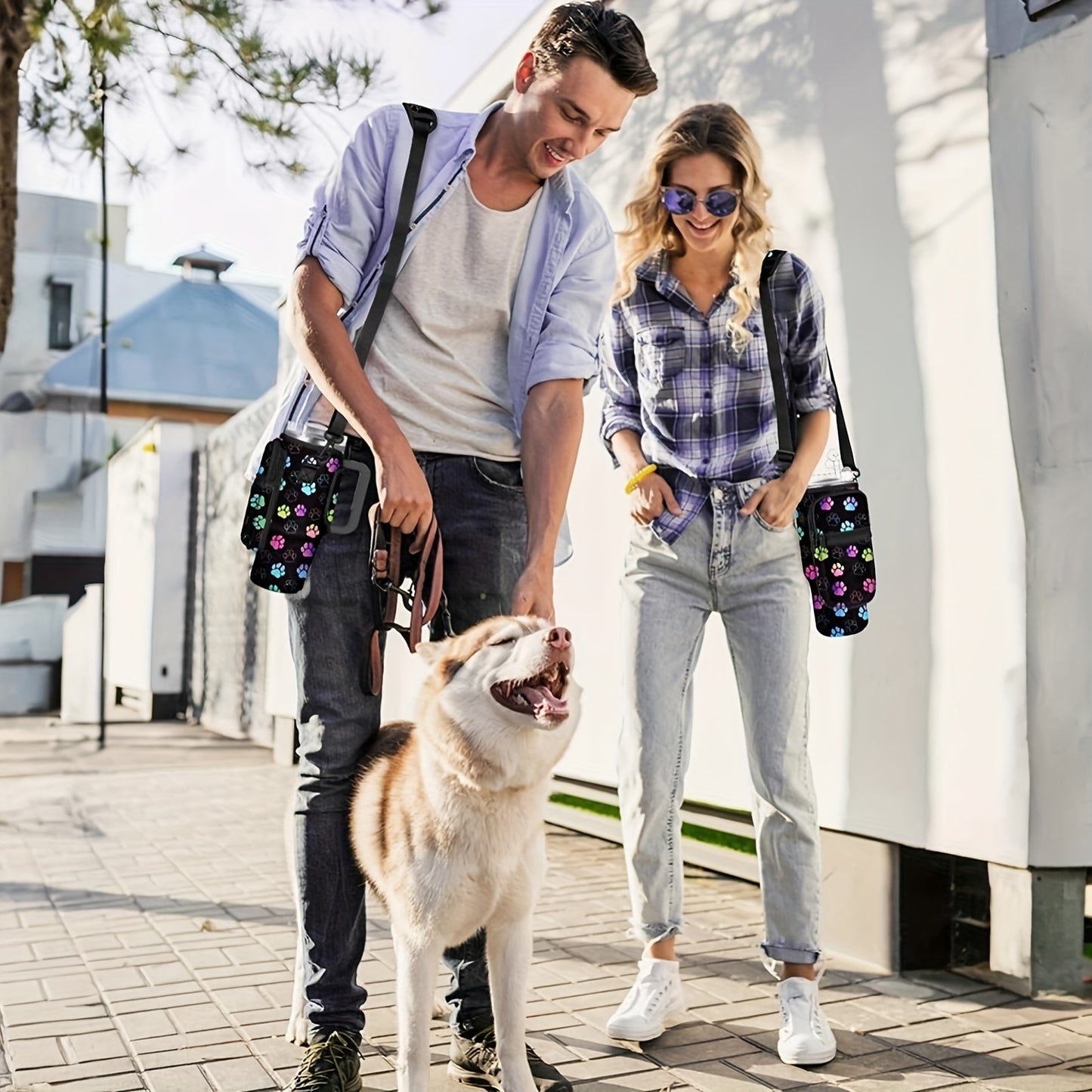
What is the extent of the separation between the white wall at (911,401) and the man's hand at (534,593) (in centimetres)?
163

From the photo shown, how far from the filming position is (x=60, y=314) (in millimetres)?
14570

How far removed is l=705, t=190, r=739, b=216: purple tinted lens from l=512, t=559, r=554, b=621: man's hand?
111cm

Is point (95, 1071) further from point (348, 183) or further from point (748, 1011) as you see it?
point (348, 183)

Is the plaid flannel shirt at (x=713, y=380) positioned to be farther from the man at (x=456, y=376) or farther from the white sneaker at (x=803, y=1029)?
the white sneaker at (x=803, y=1029)

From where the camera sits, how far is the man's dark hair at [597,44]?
2393 mm

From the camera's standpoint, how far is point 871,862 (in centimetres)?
378

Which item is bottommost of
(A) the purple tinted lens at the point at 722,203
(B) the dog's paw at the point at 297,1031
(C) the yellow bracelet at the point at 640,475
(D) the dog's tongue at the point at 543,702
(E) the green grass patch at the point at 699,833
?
(E) the green grass patch at the point at 699,833

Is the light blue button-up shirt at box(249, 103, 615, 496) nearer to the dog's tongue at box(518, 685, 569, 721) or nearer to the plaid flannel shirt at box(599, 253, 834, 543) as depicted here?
the plaid flannel shirt at box(599, 253, 834, 543)

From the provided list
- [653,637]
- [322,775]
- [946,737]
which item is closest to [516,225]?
[653,637]

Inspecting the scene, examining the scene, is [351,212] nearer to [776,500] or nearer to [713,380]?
[713,380]

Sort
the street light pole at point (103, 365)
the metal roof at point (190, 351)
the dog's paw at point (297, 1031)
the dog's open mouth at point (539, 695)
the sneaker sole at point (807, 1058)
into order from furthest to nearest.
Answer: the metal roof at point (190, 351), the street light pole at point (103, 365), the dog's paw at point (297, 1031), the sneaker sole at point (807, 1058), the dog's open mouth at point (539, 695)

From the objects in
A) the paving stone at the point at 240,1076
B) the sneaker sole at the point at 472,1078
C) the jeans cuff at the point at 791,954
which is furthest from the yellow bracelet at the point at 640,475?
the paving stone at the point at 240,1076

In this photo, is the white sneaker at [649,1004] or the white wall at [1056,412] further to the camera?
the white wall at [1056,412]

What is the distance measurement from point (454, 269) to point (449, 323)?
0.39ft
